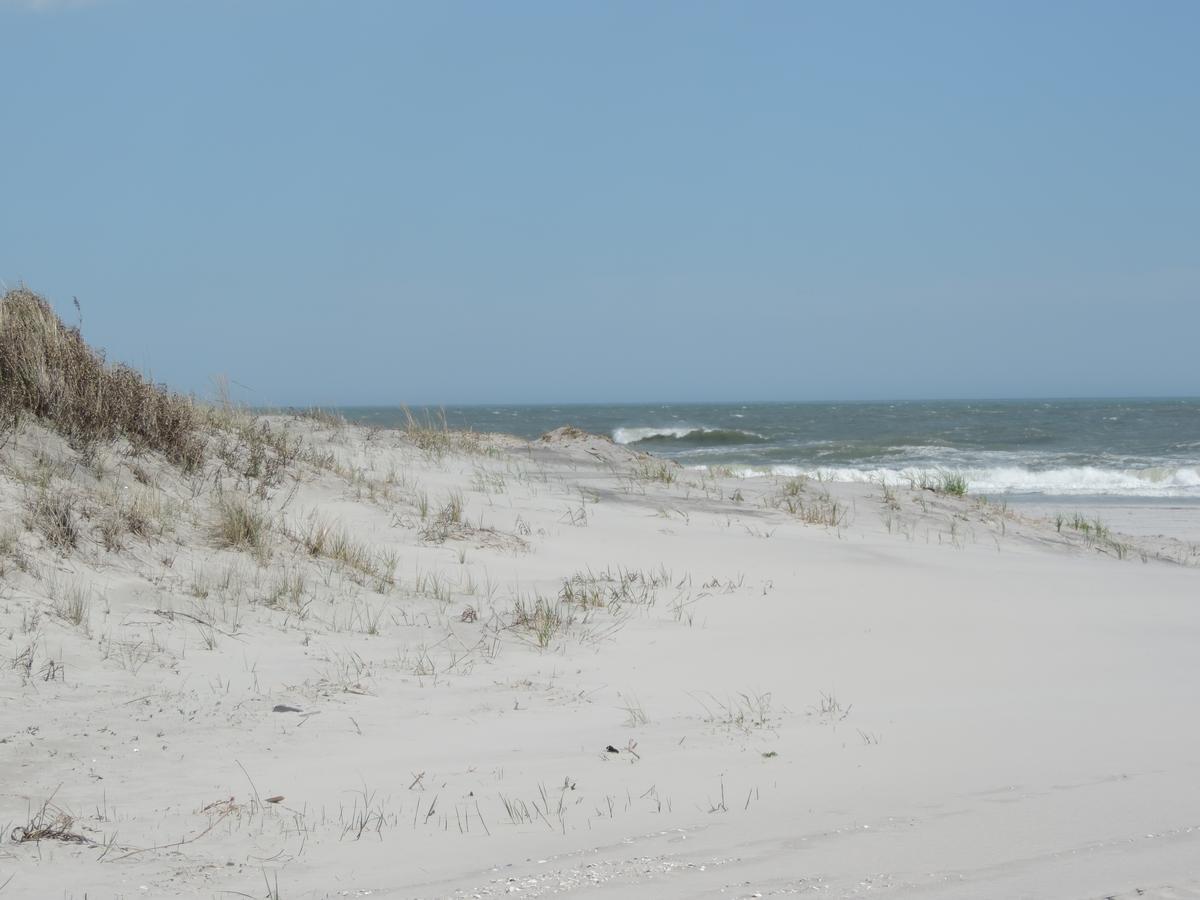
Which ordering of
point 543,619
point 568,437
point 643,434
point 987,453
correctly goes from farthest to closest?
point 643,434, point 987,453, point 568,437, point 543,619

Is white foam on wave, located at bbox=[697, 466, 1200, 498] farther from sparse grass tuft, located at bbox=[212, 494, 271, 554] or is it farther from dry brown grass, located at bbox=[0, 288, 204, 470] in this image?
sparse grass tuft, located at bbox=[212, 494, 271, 554]

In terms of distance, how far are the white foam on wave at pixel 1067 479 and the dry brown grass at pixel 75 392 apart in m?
13.0

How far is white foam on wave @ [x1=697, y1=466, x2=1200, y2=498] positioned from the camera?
19.2 m

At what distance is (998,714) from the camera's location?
154 inches

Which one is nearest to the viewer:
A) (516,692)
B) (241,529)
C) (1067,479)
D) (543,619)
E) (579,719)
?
(579,719)

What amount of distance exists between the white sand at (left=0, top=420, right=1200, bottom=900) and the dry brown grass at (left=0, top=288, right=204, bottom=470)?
0.82ft

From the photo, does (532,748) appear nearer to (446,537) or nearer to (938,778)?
(938,778)

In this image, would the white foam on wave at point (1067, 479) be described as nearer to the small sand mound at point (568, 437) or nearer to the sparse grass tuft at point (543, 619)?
the small sand mound at point (568, 437)

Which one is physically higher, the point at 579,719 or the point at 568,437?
the point at 568,437

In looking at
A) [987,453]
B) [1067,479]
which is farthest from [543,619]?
[987,453]

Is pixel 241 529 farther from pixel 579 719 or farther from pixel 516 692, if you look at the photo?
pixel 579 719

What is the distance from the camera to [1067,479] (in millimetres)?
20922

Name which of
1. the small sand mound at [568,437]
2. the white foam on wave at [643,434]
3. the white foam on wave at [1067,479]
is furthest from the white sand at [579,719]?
the white foam on wave at [643,434]

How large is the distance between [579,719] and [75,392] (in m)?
4.63
